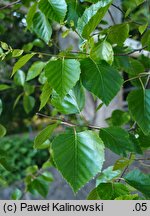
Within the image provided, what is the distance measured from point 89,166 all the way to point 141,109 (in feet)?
0.50

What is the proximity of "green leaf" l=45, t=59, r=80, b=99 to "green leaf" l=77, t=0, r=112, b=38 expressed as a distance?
57 mm

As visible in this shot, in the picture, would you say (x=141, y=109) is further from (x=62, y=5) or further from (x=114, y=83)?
(x=62, y=5)

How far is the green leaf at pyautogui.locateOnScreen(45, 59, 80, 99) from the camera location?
0.57 m

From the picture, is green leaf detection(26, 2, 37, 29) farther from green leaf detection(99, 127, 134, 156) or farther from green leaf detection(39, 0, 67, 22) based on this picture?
green leaf detection(99, 127, 134, 156)

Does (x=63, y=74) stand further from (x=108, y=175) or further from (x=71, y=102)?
(x=108, y=175)

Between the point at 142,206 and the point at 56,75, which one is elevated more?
the point at 56,75

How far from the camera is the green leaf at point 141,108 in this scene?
62 cm

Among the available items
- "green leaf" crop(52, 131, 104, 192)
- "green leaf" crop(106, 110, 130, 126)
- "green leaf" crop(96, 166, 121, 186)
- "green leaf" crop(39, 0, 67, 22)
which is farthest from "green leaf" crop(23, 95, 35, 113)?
"green leaf" crop(52, 131, 104, 192)

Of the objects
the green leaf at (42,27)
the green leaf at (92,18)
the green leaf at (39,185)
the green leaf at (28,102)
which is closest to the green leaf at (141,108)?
the green leaf at (92,18)

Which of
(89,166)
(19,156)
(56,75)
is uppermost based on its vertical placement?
(56,75)

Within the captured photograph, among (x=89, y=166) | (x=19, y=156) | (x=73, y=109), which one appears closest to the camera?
(x=89, y=166)

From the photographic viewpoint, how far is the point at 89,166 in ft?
1.80

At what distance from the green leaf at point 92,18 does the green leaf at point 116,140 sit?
17 centimetres

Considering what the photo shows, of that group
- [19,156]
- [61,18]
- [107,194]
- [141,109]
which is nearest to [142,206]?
[107,194]
